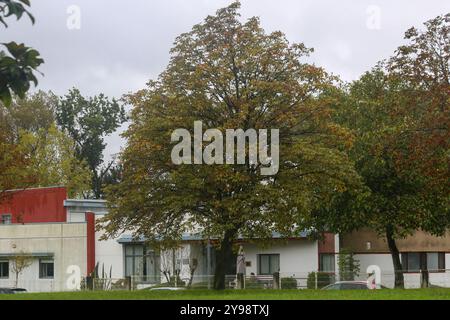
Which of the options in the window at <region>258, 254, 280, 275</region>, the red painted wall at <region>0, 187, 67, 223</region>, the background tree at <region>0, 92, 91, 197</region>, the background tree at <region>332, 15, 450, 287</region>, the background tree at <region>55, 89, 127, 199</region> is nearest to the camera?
the background tree at <region>332, 15, 450, 287</region>

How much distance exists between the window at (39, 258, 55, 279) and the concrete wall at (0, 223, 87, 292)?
0.86ft

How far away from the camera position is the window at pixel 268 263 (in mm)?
51125

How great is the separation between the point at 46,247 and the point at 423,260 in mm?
23812

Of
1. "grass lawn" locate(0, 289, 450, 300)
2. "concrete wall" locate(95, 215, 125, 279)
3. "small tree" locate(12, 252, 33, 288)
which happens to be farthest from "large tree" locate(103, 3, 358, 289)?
"small tree" locate(12, 252, 33, 288)

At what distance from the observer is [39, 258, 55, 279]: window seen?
54.2 m

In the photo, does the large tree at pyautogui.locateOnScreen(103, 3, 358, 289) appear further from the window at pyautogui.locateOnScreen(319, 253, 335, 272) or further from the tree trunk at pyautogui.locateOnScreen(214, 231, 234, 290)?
the window at pyautogui.locateOnScreen(319, 253, 335, 272)

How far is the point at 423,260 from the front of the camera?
53.3 meters

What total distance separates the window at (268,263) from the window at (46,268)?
13.2m

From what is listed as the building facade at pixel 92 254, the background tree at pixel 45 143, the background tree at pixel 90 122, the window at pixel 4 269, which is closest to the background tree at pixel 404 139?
the building facade at pixel 92 254

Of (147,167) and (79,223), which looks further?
(79,223)
